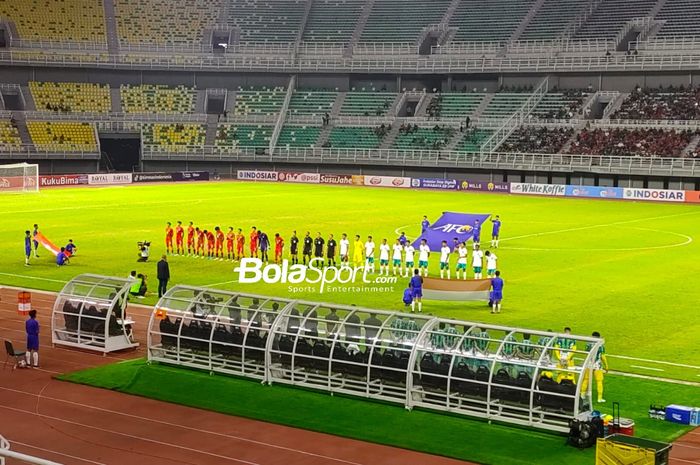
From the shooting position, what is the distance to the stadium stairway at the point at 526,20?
91.8 meters

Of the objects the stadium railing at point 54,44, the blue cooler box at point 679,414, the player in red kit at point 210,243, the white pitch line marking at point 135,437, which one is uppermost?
the stadium railing at point 54,44

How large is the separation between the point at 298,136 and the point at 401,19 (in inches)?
746

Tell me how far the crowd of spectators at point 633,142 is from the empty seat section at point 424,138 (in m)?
13.2

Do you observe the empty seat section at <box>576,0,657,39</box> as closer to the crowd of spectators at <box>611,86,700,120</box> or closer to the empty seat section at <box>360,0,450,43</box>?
the crowd of spectators at <box>611,86,700,120</box>

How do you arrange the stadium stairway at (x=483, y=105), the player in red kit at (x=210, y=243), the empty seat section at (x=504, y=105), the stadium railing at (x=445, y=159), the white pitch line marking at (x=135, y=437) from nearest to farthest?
the white pitch line marking at (x=135, y=437) < the player in red kit at (x=210, y=243) < the stadium railing at (x=445, y=159) < the empty seat section at (x=504, y=105) < the stadium stairway at (x=483, y=105)

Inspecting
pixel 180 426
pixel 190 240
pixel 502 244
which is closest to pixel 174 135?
pixel 190 240

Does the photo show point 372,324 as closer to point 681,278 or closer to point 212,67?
point 681,278

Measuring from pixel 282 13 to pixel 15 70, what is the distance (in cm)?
3083

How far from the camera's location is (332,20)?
104 metres

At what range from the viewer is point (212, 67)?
97.2 m

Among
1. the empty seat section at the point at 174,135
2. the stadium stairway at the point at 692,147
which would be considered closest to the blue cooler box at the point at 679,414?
the stadium stairway at the point at 692,147

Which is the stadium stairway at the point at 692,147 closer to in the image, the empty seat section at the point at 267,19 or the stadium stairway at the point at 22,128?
the empty seat section at the point at 267,19

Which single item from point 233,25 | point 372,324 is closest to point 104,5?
point 233,25

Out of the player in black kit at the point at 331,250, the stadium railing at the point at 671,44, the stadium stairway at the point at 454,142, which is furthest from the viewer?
the stadium stairway at the point at 454,142
